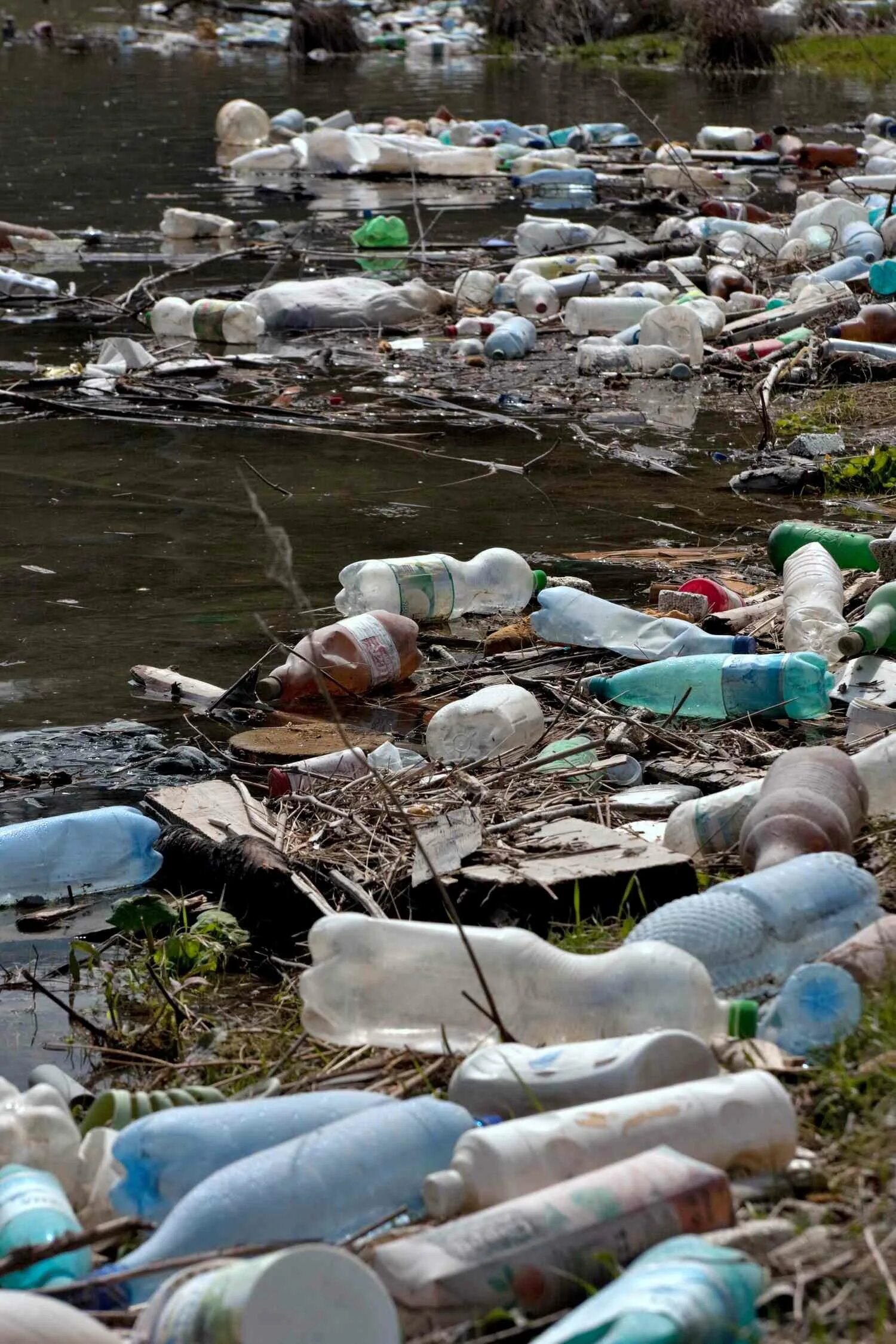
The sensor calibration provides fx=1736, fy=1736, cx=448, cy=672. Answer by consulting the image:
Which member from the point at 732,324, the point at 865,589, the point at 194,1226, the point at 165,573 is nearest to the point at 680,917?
the point at 194,1226

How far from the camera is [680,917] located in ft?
8.28

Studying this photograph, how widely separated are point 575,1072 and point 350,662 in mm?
2270

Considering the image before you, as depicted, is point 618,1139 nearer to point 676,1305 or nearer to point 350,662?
point 676,1305

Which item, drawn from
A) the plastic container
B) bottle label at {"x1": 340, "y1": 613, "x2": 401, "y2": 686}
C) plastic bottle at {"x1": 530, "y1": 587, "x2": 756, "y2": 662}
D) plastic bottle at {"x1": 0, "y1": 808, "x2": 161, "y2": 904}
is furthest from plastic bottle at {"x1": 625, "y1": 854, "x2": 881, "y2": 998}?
bottle label at {"x1": 340, "y1": 613, "x2": 401, "y2": 686}

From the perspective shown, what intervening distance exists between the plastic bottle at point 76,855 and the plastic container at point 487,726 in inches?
26.4

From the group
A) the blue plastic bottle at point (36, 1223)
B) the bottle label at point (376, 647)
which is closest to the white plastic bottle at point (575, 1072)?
the blue plastic bottle at point (36, 1223)

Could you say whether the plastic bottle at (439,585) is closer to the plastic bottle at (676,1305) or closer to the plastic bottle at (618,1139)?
the plastic bottle at (618,1139)

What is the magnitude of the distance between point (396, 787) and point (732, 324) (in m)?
6.05

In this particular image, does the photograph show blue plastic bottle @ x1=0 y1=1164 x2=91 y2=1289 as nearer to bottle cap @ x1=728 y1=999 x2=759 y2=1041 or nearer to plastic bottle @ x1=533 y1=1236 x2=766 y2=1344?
plastic bottle @ x1=533 y1=1236 x2=766 y2=1344

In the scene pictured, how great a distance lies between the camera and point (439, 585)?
4.95m

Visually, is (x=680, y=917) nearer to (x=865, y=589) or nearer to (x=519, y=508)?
(x=865, y=589)

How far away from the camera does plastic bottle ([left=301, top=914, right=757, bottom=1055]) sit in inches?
92.0

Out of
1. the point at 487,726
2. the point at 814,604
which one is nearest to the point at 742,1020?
the point at 487,726

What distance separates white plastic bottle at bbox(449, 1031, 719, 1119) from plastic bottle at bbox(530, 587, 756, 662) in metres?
→ 1.95
